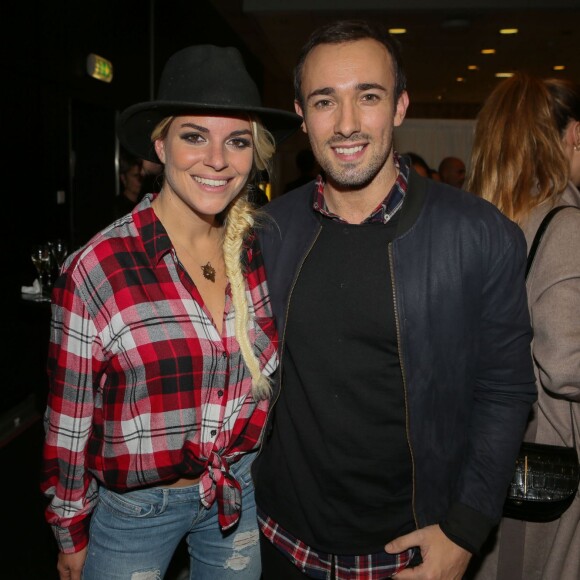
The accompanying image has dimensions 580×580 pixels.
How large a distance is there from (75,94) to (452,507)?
5833 millimetres

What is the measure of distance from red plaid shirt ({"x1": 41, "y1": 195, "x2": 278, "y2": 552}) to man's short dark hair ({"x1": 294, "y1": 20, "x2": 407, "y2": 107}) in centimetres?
70

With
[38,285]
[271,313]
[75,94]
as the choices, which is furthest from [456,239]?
[75,94]

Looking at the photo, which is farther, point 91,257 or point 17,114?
point 17,114

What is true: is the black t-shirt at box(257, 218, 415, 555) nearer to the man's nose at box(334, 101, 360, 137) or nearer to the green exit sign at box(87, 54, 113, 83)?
the man's nose at box(334, 101, 360, 137)

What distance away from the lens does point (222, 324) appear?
Answer: 181 cm

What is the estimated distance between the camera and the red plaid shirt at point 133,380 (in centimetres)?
165

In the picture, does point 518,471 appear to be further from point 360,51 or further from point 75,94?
point 75,94

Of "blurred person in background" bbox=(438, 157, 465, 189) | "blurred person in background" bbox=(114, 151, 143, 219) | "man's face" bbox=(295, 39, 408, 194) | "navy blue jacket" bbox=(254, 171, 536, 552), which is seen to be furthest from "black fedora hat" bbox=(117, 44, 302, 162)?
"blurred person in background" bbox=(438, 157, 465, 189)

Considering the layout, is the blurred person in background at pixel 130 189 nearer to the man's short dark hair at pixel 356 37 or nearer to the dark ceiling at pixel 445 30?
the man's short dark hair at pixel 356 37

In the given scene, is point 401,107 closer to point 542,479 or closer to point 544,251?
point 544,251

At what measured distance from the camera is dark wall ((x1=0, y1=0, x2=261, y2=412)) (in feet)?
16.7

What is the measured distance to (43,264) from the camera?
4.44 meters

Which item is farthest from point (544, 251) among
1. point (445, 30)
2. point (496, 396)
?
point (445, 30)

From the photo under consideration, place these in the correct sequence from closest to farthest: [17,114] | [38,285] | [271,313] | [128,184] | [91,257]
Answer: [91,257] → [271,313] → [38,285] → [17,114] → [128,184]
